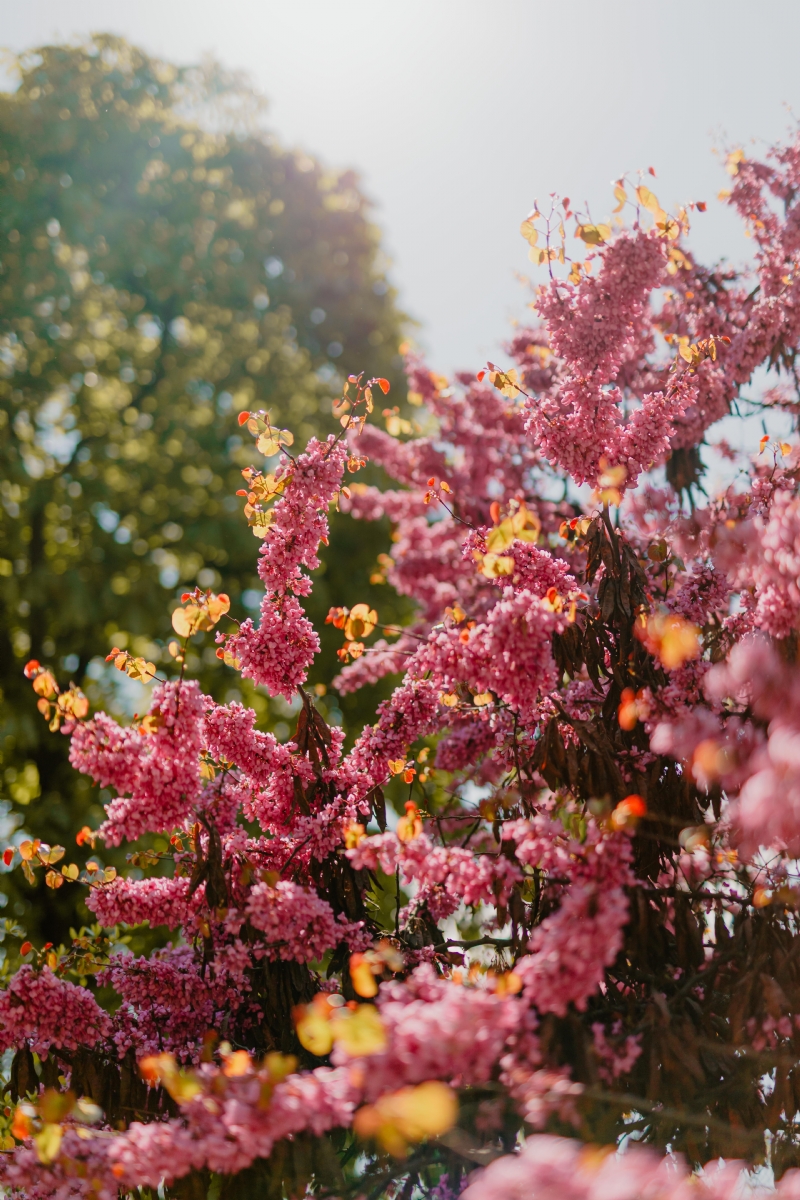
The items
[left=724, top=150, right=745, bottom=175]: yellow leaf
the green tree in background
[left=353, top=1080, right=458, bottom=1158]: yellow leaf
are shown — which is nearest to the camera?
[left=353, top=1080, right=458, bottom=1158]: yellow leaf

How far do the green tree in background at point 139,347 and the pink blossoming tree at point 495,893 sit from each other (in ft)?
16.5

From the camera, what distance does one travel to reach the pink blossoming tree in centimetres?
163

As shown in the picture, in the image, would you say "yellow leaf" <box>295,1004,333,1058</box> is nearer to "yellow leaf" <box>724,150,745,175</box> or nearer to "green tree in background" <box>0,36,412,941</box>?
"yellow leaf" <box>724,150,745,175</box>

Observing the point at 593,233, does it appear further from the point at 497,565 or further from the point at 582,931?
the point at 582,931

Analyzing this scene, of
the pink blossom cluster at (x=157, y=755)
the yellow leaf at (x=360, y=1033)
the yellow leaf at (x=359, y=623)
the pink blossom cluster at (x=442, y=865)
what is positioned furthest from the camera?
the yellow leaf at (x=359, y=623)

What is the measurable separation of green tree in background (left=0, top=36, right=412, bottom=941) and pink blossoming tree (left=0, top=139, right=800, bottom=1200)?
5.03 meters

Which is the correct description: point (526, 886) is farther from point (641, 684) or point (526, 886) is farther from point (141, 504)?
point (141, 504)

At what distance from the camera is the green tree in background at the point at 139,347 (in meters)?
8.19

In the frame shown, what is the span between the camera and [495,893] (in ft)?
7.00

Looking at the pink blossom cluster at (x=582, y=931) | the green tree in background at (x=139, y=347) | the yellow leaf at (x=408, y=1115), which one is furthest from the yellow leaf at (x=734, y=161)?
the green tree in background at (x=139, y=347)

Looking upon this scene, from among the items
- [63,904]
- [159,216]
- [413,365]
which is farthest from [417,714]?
[159,216]

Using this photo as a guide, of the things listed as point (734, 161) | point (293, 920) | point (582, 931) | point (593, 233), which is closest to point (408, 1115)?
point (582, 931)

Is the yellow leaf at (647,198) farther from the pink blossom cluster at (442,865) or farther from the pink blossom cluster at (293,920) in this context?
the pink blossom cluster at (293,920)

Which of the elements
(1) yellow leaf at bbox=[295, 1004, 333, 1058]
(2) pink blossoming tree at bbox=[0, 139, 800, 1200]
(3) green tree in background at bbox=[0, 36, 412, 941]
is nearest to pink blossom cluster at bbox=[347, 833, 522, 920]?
(2) pink blossoming tree at bbox=[0, 139, 800, 1200]
